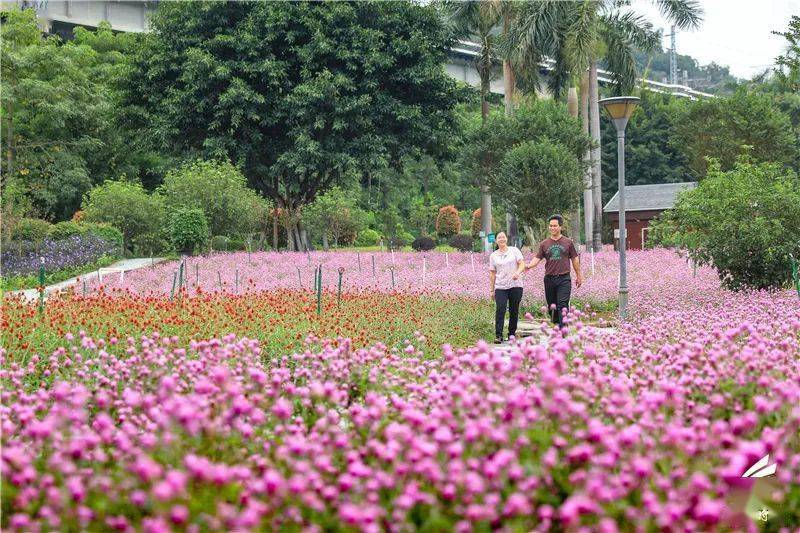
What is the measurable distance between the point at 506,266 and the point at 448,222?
4185cm

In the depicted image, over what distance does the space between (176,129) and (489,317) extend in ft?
75.6

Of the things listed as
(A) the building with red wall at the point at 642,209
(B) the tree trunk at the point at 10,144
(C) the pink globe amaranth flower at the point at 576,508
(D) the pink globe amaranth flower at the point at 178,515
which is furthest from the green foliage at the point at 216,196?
(C) the pink globe amaranth flower at the point at 576,508

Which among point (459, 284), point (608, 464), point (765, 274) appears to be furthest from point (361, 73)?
point (608, 464)

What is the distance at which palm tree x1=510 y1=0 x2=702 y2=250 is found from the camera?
32656 millimetres

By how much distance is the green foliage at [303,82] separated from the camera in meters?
33.6

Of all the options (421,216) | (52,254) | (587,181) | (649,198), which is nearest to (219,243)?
(52,254)

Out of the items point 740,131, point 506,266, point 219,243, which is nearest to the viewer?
point 506,266

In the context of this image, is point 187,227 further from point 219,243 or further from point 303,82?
point 303,82

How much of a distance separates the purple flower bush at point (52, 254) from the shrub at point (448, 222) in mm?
27108

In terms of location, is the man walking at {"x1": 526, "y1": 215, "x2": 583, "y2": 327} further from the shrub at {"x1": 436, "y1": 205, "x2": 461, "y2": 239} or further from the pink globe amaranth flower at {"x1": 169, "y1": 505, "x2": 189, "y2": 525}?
the shrub at {"x1": 436, "y1": 205, "x2": 461, "y2": 239}

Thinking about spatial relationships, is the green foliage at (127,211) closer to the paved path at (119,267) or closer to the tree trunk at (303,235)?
the paved path at (119,267)

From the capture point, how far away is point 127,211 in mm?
32969

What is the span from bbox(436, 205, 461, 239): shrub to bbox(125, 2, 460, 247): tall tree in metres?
17.7

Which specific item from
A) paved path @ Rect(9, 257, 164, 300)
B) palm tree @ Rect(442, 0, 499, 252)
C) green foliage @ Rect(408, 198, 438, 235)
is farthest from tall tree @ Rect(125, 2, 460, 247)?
green foliage @ Rect(408, 198, 438, 235)
